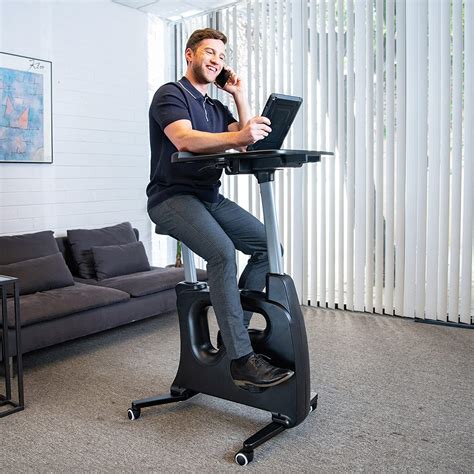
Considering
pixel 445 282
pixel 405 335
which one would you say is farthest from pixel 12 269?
pixel 445 282

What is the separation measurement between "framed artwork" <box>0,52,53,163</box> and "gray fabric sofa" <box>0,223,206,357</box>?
0.66 metres

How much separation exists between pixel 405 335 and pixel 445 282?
1.82 ft

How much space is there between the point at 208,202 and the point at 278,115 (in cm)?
57

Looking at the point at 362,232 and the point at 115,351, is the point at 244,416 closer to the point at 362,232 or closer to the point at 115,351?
the point at 115,351

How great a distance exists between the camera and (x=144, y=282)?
4.16 metres

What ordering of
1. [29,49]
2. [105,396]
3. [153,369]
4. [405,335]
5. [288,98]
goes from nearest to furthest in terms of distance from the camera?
[288,98] < [105,396] < [153,369] < [405,335] < [29,49]

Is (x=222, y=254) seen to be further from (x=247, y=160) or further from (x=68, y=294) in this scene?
(x=68, y=294)

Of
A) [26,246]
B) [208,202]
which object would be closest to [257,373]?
[208,202]

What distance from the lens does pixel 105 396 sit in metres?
3.00

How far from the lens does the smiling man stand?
2398mm

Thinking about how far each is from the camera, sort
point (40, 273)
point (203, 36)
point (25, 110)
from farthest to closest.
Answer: point (25, 110) → point (40, 273) → point (203, 36)

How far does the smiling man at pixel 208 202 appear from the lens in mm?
2398

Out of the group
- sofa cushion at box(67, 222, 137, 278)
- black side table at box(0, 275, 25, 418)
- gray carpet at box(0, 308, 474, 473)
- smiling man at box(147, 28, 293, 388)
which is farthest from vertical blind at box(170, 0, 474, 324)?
black side table at box(0, 275, 25, 418)

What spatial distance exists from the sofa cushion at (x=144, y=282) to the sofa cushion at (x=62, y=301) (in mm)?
130
